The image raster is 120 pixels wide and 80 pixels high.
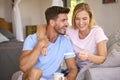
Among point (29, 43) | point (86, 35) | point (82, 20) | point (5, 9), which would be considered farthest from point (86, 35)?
point (5, 9)

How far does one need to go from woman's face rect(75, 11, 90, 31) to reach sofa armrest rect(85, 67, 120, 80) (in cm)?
44

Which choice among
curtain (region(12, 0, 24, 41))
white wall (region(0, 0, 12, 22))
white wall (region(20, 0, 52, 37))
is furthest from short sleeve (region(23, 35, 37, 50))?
white wall (region(20, 0, 52, 37))

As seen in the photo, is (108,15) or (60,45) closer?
(60,45)

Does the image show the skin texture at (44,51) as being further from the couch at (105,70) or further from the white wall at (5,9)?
the white wall at (5,9)

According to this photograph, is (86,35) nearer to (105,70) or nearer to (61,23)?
(61,23)

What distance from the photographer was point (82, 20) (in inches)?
79.5

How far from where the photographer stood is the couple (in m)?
1.81

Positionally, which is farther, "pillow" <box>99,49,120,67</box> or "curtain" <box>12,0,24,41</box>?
"curtain" <box>12,0,24,41</box>

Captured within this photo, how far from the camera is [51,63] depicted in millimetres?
1953

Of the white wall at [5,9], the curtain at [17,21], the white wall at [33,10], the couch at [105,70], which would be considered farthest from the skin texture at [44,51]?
the white wall at [33,10]

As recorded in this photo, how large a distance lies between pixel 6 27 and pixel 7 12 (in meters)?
0.55

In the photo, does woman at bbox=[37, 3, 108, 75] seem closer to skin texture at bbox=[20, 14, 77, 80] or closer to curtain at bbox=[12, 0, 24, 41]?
skin texture at bbox=[20, 14, 77, 80]

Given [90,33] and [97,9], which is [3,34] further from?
[90,33]

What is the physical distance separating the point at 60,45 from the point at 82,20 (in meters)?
0.30
